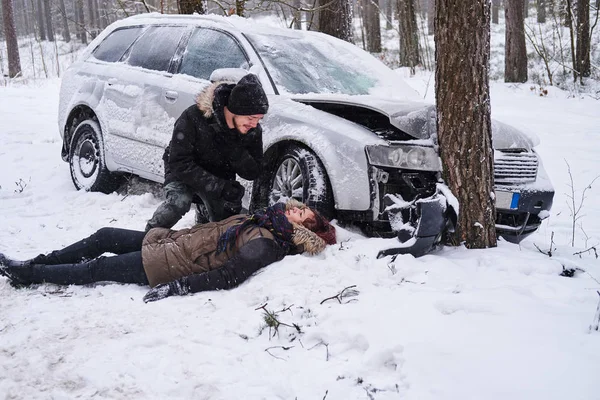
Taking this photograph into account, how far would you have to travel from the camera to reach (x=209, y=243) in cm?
352

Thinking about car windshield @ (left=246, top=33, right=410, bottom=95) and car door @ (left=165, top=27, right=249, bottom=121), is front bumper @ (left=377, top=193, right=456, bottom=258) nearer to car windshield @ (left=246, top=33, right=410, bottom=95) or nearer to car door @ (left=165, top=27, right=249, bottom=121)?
car windshield @ (left=246, top=33, right=410, bottom=95)

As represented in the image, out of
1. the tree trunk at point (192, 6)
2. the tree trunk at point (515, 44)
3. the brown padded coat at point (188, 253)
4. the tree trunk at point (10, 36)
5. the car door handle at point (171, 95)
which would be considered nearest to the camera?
the brown padded coat at point (188, 253)

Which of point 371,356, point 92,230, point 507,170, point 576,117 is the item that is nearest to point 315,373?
point 371,356

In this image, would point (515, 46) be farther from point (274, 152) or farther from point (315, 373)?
point (315, 373)

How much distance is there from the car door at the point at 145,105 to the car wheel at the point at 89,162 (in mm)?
251

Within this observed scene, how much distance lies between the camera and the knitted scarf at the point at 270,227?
11.4 feet

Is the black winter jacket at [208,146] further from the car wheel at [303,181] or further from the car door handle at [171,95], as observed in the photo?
the car door handle at [171,95]

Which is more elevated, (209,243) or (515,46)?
(515,46)

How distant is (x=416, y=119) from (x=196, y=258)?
6.09 ft

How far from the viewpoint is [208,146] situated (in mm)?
4117

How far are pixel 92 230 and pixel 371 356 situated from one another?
3310 mm

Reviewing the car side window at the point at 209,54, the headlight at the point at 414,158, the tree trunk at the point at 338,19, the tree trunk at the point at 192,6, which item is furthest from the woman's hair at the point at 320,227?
the tree trunk at the point at 338,19

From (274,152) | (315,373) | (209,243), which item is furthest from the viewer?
(274,152)

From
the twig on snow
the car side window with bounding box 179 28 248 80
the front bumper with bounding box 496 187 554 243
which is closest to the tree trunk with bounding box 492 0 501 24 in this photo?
the car side window with bounding box 179 28 248 80
